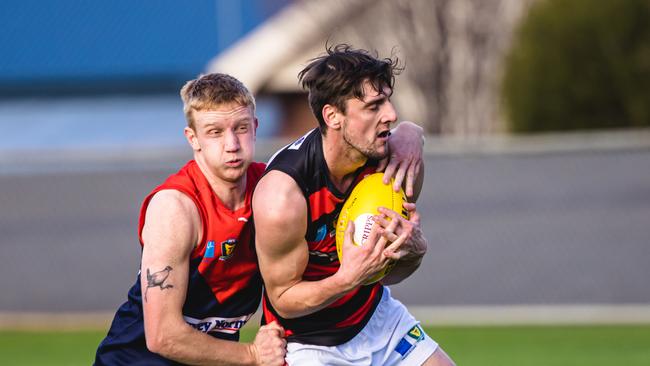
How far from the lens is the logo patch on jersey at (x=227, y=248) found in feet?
17.7

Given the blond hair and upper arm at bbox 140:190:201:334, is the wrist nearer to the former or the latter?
upper arm at bbox 140:190:201:334

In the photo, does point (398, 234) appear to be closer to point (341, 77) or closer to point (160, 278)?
point (341, 77)

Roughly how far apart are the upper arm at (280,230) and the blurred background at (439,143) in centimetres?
579

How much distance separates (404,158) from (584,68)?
1036 centimetres

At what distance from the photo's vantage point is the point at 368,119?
5391mm

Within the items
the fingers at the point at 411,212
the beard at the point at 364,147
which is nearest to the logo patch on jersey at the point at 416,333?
the fingers at the point at 411,212

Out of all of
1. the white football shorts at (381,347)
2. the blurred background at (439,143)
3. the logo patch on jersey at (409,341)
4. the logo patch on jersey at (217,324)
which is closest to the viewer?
the logo patch on jersey at (217,324)

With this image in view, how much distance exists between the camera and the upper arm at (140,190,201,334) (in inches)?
204

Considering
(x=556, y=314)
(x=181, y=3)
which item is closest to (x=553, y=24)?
(x=556, y=314)

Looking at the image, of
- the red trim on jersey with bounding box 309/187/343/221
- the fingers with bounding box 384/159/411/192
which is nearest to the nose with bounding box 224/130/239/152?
the red trim on jersey with bounding box 309/187/343/221

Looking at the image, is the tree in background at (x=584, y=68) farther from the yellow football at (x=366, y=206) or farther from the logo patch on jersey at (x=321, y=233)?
the logo patch on jersey at (x=321, y=233)

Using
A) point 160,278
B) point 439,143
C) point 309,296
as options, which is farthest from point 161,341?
point 439,143

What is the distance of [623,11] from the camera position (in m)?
15.5

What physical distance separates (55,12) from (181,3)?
288 cm
